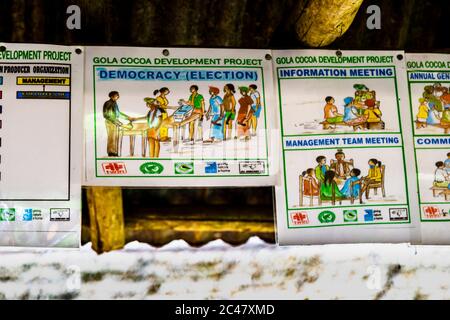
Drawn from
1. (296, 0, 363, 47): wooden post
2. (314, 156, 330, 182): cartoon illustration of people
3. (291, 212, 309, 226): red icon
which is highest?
(296, 0, 363, 47): wooden post

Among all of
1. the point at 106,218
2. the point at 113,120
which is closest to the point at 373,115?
the point at 113,120

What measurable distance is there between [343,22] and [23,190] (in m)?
1.67

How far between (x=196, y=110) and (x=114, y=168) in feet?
1.62

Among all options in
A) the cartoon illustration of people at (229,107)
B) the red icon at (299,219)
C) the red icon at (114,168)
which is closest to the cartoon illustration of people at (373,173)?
the red icon at (299,219)

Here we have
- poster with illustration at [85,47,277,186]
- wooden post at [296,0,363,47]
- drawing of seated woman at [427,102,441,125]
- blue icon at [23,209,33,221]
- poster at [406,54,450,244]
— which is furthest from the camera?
drawing of seated woman at [427,102,441,125]

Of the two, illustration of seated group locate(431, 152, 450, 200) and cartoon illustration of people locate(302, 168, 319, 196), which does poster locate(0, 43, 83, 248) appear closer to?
cartoon illustration of people locate(302, 168, 319, 196)

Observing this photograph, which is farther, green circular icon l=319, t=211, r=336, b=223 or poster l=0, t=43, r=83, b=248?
green circular icon l=319, t=211, r=336, b=223

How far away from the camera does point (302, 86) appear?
9.87 ft

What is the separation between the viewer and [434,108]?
10.1 ft

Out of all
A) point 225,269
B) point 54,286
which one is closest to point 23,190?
point 54,286

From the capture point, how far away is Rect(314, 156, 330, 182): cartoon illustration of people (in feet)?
9.59

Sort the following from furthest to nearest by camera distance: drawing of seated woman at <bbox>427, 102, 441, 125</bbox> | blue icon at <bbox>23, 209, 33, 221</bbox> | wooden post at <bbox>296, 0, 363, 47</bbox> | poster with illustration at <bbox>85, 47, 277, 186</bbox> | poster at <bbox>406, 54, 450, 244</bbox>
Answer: drawing of seated woman at <bbox>427, 102, 441, 125</bbox>, poster at <bbox>406, 54, 450, 244</bbox>, poster with illustration at <bbox>85, 47, 277, 186</bbox>, blue icon at <bbox>23, 209, 33, 221</bbox>, wooden post at <bbox>296, 0, 363, 47</bbox>

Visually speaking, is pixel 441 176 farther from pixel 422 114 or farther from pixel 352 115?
pixel 352 115

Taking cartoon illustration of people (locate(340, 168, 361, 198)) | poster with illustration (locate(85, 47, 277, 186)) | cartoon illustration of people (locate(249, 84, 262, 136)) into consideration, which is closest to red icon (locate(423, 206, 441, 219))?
cartoon illustration of people (locate(340, 168, 361, 198))
